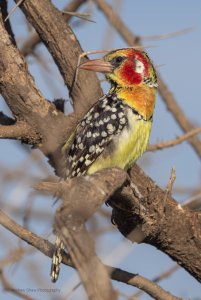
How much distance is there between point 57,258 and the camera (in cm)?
318

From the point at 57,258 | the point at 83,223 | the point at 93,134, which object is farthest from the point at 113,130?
the point at 83,223

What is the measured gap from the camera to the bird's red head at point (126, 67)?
13.2ft

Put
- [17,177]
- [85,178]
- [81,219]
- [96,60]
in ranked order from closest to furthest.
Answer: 1. [81,219]
2. [85,178]
3. [17,177]
4. [96,60]

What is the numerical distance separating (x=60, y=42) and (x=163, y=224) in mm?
1173

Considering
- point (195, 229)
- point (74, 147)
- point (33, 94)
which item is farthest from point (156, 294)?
point (33, 94)

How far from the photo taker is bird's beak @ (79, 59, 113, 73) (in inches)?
152

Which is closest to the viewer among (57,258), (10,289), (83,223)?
(83,223)

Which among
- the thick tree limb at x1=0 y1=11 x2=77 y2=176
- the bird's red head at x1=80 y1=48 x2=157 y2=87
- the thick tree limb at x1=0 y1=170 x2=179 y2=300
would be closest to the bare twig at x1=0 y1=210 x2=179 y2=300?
the thick tree limb at x1=0 y1=170 x2=179 y2=300

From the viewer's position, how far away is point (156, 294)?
3076mm

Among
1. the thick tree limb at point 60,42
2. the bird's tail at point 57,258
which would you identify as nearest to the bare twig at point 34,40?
the thick tree limb at point 60,42

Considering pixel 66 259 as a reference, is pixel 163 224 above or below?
above

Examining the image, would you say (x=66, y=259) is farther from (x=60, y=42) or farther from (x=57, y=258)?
(x=60, y=42)

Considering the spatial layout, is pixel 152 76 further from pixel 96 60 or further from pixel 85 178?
pixel 85 178

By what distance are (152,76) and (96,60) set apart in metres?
0.34
